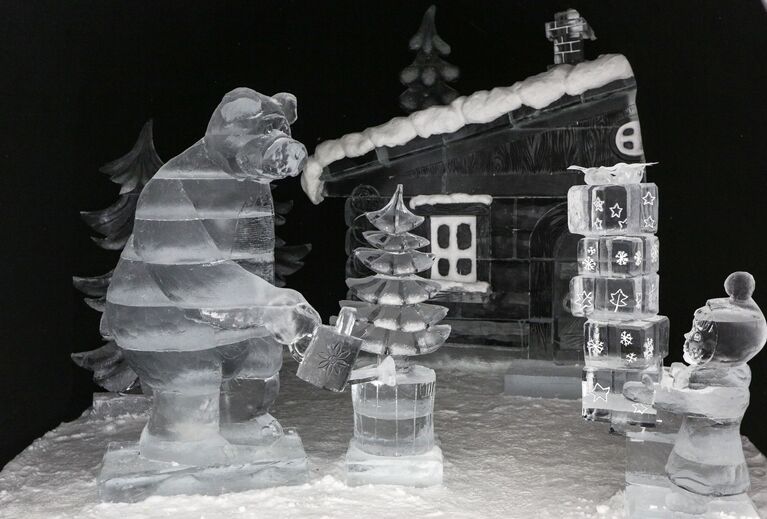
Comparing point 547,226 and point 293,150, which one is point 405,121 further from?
point 293,150

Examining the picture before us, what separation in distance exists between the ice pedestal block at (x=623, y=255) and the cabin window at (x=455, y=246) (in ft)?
4.91

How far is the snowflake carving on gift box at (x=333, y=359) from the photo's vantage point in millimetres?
2506

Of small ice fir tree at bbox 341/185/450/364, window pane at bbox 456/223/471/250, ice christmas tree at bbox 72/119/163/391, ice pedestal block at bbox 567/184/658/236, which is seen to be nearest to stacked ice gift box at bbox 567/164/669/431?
ice pedestal block at bbox 567/184/658/236

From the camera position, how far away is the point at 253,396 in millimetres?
2928

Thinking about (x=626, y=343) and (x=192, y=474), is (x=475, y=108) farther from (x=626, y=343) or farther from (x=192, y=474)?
(x=192, y=474)

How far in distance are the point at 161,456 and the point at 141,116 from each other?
176 cm

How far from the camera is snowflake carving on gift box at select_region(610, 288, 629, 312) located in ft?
8.71

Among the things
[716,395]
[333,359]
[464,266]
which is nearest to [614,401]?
[716,395]

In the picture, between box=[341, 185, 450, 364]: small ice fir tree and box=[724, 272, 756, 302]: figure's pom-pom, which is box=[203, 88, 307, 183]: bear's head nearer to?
box=[341, 185, 450, 364]: small ice fir tree

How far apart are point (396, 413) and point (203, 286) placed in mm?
725

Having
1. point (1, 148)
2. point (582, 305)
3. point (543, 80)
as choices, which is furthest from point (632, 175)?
point (1, 148)

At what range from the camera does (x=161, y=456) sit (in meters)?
2.70

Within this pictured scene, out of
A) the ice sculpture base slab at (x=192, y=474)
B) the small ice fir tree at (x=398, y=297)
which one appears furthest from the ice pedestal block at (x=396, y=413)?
the ice sculpture base slab at (x=192, y=474)

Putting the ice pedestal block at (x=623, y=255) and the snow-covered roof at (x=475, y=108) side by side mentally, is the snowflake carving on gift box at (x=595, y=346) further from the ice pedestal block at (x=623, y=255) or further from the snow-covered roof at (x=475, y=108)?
the snow-covered roof at (x=475, y=108)
